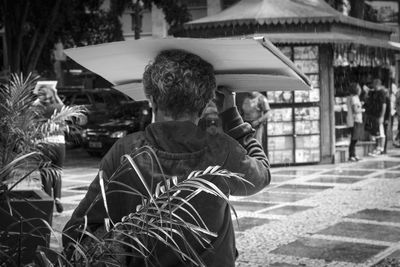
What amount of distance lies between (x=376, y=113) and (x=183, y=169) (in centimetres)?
1350

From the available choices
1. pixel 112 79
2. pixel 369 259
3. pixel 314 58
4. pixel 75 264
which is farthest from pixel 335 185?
pixel 75 264

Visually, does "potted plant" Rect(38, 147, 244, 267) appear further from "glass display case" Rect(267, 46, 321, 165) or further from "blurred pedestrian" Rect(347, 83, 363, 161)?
"blurred pedestrian" Rect(347, 83, 363, 161)

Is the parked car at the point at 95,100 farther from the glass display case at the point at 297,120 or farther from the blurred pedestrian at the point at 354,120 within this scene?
the blurred pedestrian at the point at 354,120

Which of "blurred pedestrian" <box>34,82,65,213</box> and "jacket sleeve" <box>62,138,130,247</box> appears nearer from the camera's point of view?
"jacket sleeve" <box>62,138,130,247</box>

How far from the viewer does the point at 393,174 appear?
1147 cm

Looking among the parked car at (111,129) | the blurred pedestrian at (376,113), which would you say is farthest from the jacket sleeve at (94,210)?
Result: the blurred pedestrian at (376,113)

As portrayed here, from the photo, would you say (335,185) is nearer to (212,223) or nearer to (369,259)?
(369,259)

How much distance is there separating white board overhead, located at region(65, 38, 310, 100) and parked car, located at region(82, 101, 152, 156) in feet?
41.6

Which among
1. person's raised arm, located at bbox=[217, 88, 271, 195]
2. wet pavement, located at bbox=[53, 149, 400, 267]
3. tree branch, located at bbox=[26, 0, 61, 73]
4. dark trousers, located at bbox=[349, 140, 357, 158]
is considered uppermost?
tree branch, located at bbox=[26, 0, 61, 73]

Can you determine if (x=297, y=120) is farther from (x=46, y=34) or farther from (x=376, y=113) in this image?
(x=46, y=34)

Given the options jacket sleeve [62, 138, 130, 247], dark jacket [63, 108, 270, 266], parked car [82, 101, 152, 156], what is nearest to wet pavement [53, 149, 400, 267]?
dark jacket [63, 108, 270, 266]

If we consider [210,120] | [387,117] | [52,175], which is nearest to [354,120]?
[387,117]

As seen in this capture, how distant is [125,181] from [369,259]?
404 centimetres

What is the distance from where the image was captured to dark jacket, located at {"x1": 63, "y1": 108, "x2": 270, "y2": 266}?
2105 mm
